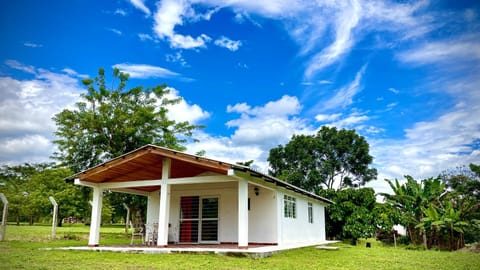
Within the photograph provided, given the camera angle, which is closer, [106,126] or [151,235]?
[151,235]

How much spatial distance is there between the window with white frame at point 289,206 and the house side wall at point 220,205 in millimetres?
1947

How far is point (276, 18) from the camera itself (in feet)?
47.3

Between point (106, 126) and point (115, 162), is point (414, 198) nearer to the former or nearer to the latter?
point (115, 162)

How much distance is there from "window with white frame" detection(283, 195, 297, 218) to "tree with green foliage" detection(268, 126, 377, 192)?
53.6 ft

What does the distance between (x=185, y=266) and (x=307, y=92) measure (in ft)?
51.0

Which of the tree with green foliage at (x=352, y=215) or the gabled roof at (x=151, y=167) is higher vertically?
the gabled roof at (x=151, y=167)

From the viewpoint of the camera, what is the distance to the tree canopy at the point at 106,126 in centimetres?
2083

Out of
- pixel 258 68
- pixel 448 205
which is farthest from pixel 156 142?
pixel 448 205

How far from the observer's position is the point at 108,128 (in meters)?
21.1

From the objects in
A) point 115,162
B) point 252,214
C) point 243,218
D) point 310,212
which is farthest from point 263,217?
point 115,162

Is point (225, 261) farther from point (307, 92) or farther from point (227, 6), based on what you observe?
point (307, 92)

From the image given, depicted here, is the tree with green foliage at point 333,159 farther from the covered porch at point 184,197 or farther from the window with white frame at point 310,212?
the covered porch at point 184,197

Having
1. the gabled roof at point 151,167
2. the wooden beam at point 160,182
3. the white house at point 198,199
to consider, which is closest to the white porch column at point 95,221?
the white house at point 198,199

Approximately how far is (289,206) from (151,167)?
5.80m
